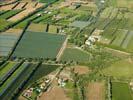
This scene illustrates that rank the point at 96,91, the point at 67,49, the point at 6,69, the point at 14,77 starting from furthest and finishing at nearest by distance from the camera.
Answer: the point at 67,49, the point at 6,69, the point at 14,77, the point at 96,91

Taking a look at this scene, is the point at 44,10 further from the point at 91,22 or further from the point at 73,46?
the point at 73,46

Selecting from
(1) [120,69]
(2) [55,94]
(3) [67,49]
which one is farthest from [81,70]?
(2) [55,94]

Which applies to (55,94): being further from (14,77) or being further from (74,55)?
(74,55)

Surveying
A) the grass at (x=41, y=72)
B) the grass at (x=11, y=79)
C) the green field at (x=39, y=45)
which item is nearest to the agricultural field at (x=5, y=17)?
the green field at (x=39, y=45)

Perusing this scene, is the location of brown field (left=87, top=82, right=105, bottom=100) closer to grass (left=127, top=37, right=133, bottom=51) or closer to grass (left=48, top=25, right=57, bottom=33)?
grass (left=127, top=37, right=133, bottom=51)

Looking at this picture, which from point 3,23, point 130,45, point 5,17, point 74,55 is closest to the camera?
point 74,55

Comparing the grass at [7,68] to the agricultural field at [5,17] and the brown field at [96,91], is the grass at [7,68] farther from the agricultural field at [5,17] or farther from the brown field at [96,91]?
the agricultural field at [5,17]
